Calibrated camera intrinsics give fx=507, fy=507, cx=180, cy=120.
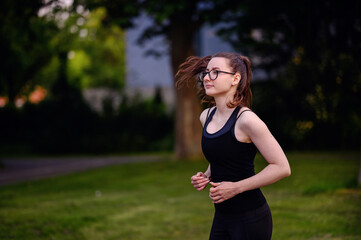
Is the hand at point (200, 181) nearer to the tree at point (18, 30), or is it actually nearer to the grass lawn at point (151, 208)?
the grass lawn at point (151, 208)

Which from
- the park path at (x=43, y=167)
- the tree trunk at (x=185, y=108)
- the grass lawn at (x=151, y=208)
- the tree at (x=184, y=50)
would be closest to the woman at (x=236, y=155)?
the grass lawn at (x=151, y=208)

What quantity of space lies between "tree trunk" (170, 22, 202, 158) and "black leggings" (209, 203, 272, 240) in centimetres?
1500

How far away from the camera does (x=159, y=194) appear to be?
1051 centimetres

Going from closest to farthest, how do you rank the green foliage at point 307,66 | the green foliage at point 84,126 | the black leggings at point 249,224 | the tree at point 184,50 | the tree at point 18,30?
the black leggings at point 249,224 → the green foliage at point 307,66 → the tree at point 18,30 → the tree at point 184,50 → the green foliage at point 84,126

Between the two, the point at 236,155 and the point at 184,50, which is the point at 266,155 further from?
the point at 184,50

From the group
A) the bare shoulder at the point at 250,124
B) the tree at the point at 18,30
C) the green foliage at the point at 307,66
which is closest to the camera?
the bare shoulder at the point at 250,124

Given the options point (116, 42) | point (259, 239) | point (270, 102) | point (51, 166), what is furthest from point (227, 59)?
point (116, 42)

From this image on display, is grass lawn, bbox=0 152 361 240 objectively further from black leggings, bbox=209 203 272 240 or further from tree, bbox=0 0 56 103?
tree, bbox=0 0 56 103

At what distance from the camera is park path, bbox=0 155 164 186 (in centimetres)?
1455

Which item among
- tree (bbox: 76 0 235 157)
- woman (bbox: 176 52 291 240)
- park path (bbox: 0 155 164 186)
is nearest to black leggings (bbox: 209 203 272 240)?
woman (bbox: 176 52 291 240)

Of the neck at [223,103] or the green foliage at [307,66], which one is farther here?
the green foliage at [307,66]

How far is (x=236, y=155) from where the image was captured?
9.63 ft

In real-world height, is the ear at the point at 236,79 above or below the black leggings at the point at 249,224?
above

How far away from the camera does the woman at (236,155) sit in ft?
9.36
